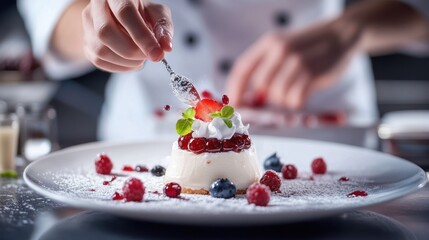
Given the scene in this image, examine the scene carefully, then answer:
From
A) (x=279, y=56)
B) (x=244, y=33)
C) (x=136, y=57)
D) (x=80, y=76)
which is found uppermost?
(x=80, y=76)

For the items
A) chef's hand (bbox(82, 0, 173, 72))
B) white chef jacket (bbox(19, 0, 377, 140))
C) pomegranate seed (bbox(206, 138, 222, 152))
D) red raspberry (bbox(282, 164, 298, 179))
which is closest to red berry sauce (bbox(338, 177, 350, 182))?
red raspberry (bbox(282, 164, 298, 179))

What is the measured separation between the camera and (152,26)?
1.43 m

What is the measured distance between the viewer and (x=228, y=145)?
4.90 feet

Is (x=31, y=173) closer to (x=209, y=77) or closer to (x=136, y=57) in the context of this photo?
(x=136, y=57)

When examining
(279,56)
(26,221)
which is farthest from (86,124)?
(26,221)

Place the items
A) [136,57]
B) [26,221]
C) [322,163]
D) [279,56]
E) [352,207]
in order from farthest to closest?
[279,56], [322,163], [136,57], [26,221], [352,207]

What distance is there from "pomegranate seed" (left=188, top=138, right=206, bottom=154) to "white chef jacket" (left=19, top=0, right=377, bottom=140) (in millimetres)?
1230

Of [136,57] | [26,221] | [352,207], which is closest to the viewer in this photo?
[352,207]

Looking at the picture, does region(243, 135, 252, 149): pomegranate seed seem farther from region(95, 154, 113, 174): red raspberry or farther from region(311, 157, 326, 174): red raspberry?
region(95, 154, 113, 174): red raspberry

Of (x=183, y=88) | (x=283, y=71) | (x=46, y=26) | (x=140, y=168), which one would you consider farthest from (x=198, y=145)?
(x=46, y=26)

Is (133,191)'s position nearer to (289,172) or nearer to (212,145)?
(212,145)

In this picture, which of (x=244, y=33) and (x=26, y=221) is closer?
(x=26, y=221)

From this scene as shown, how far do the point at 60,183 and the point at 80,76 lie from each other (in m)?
4.00

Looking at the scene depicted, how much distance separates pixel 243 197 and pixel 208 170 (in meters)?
0.15
